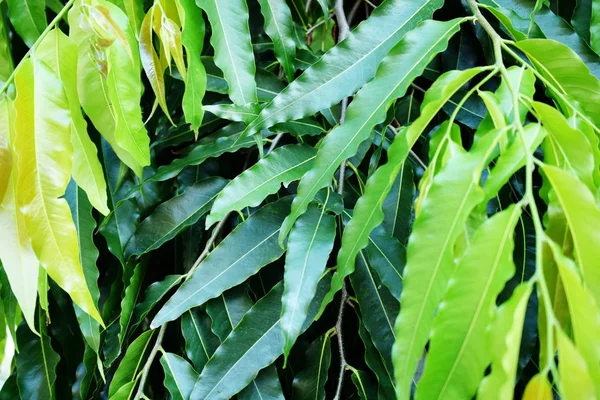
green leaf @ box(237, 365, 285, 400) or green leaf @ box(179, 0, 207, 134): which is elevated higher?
green leaf @ box(179, 0, 207, 134)

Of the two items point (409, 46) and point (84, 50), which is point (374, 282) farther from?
point (84, 50)

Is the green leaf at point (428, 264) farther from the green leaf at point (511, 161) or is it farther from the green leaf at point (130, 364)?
the green leaf at point (130, 364)

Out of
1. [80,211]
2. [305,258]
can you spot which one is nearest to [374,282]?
[305,258]

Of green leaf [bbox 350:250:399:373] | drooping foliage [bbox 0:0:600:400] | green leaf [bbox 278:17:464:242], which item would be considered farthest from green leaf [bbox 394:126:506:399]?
green leaf [bbox 350:250:399:373]

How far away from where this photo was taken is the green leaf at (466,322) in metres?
0.31

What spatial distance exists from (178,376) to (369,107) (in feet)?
1.16

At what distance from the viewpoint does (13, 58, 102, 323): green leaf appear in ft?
1.45

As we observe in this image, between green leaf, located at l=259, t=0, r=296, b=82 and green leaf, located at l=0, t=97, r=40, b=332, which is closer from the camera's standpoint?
green leaf, located at l=0, t=97, r=40, b=332

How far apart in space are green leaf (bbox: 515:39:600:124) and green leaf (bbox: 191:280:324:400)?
29 centimetres

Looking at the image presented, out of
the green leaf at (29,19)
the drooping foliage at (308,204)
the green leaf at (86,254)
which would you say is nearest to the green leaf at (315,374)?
the drooping foliage at (308,204)

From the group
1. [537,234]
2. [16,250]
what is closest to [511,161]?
[537,234]

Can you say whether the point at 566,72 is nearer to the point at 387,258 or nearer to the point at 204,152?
the point at 387,258

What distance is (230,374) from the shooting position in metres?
0.57

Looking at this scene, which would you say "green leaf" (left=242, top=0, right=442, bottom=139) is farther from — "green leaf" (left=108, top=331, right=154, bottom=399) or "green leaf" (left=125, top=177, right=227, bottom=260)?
"green leaf" (left=108, top=331, right=154, bottom=399)
